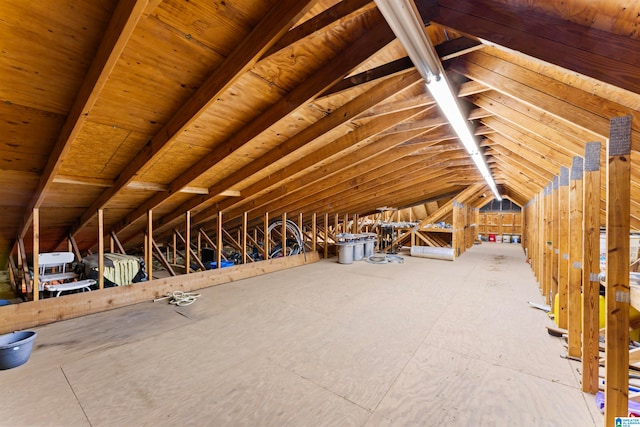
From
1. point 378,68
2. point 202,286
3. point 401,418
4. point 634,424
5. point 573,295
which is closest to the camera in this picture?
point 634,424

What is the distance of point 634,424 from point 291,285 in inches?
159

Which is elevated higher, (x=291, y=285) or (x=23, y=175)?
(x=23, y=175)

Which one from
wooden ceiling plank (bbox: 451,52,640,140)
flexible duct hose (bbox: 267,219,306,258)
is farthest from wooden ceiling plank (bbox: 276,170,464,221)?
wooden ceiling plank (bbox: 451,52,640,140)

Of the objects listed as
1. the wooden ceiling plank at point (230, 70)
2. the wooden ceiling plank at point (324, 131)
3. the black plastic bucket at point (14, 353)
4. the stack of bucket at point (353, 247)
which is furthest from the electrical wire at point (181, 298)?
the stack of bucket at point (353, 247)

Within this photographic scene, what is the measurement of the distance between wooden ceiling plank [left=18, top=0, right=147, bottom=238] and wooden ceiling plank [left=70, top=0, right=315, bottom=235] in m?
0.57

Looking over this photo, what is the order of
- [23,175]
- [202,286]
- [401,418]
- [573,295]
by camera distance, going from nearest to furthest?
[401,418] < [573,295] < [23,175] < [202,286]

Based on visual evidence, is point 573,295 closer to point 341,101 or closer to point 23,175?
point 341,101

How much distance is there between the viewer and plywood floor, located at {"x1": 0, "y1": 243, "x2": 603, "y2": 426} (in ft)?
5.49

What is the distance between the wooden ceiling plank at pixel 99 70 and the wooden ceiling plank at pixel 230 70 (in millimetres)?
572

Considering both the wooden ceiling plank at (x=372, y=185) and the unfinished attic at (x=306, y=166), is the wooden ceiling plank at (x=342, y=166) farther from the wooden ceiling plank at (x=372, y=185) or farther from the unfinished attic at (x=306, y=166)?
the wooden ceiling plank at (x=372, y=185)

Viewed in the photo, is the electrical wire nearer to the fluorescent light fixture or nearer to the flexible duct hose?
the flexible duct hose

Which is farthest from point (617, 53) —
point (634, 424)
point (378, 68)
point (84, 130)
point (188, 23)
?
point (84, 130)

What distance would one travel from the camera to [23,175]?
261cm

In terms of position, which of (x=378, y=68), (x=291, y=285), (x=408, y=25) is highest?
(x=378, y=68)
